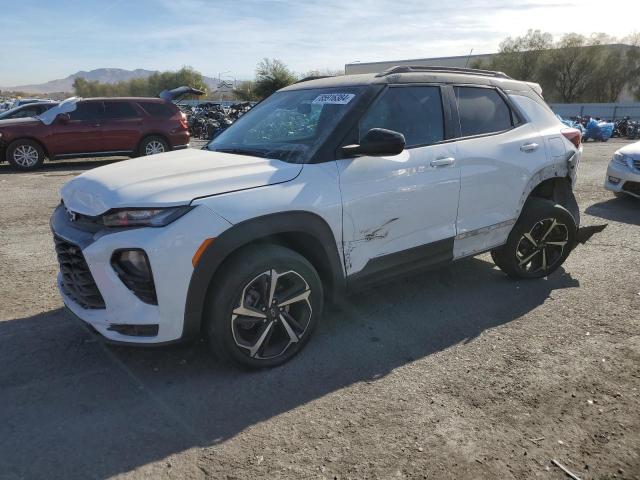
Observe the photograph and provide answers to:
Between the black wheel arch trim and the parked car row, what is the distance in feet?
37.2

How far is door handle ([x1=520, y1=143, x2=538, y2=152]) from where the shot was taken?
4.41 metres

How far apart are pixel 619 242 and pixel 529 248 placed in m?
2.28

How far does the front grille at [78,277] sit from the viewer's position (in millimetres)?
2992

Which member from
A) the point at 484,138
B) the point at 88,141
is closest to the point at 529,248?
the point at 484,138

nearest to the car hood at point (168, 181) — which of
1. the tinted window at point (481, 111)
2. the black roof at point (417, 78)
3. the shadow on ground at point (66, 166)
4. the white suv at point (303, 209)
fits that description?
the white suv at point (303, 209)

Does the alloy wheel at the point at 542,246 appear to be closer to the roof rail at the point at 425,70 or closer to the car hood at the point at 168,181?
the roof rail at the point at 425,70

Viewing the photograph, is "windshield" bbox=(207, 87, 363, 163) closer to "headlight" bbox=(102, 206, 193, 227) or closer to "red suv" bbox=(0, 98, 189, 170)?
"headlight" bbox=(102, 206, 193, 227)

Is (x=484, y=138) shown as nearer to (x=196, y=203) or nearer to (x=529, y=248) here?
(x=529, y=248)

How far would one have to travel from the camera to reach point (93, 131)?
12875 millimetres

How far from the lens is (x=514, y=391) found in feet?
10.1

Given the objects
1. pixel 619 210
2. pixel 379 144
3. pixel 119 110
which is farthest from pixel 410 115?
pixel 119 110

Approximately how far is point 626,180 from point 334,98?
6583mm

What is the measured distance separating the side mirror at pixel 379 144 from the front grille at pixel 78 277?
182 centimetres

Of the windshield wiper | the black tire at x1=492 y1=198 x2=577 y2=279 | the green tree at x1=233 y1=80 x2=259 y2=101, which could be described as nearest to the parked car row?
the windshield wiper
